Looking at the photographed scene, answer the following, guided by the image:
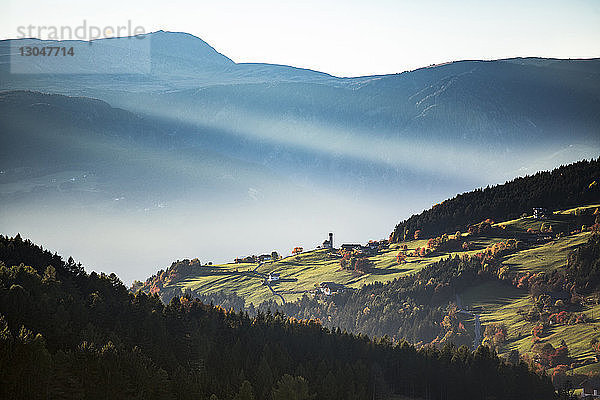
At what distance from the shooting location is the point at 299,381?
264 feet

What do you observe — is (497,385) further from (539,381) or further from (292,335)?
(292,335)

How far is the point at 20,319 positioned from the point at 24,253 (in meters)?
38.7

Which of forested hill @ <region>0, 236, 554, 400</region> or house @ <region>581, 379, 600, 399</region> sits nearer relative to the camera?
forested hill @ <region>0, 236, 554, 400</region>

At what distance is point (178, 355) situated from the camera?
3533 inches

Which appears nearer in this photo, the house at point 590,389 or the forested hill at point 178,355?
the forested hill at point 178,355

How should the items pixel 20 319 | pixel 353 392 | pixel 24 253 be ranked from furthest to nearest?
pixel 24 253 → pixel 353 392 → pixel 20 319

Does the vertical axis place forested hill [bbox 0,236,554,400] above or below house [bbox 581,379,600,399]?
above

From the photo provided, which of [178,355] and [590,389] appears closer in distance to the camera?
[178,355]

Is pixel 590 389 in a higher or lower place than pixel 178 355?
lower

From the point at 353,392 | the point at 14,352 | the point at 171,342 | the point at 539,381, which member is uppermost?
the point at 14,352

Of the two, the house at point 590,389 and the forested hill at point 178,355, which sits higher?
the forested hill at point 178,355

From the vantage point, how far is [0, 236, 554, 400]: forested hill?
59.6 m

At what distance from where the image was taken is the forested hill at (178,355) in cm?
5962

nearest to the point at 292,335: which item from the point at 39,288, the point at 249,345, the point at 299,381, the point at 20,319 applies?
the point at 249,345
